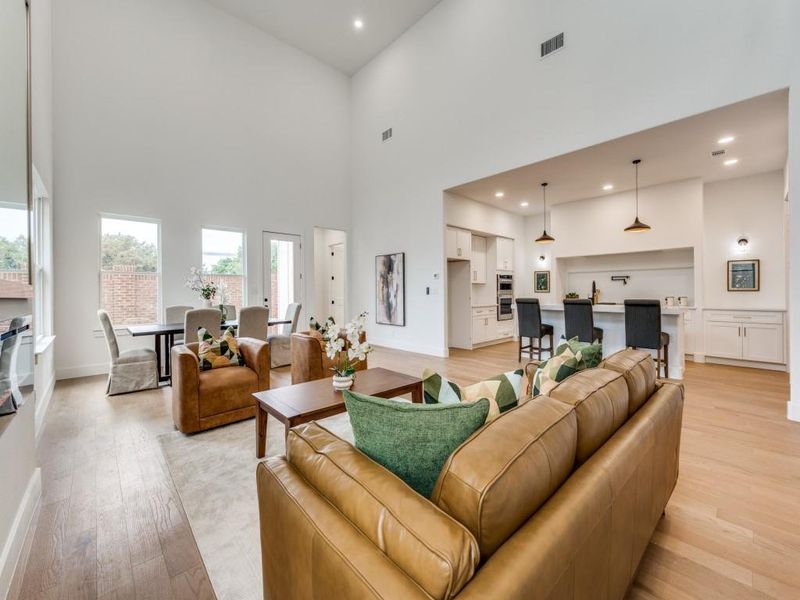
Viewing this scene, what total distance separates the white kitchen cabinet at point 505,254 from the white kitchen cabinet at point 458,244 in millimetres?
1039

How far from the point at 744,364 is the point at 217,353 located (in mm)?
7054

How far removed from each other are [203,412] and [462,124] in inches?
217

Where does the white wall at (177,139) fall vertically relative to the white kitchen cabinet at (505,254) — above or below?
above

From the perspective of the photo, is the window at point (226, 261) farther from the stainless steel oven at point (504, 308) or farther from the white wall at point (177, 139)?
the stainless steel oven at point (504, 308)

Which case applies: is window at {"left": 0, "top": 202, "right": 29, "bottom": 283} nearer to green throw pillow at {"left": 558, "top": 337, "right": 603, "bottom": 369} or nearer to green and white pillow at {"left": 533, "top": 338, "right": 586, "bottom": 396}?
green and white pillow at {"left": 533, "top": 338, "right": 586, "bottom": 396}

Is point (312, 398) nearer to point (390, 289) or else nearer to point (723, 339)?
point (390, 289)

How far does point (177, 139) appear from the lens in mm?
5773

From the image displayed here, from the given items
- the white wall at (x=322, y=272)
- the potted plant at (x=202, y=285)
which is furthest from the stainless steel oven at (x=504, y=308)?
the potted plant at (x=202, y=285)

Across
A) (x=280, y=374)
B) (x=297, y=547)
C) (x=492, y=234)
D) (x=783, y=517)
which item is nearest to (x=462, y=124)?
(x=492, y=234)

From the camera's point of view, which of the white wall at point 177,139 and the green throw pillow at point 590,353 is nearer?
the green throw pillow at point 590,353

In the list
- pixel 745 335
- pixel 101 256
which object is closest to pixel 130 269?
pixel 101 256

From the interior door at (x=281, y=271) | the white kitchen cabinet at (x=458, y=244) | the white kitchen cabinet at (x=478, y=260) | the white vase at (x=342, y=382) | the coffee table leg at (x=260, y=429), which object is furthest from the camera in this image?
the white kitchen cabinet at (x=478, y=260)

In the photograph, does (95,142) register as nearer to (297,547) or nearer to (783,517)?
(297,547)

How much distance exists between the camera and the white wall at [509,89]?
3.47m
